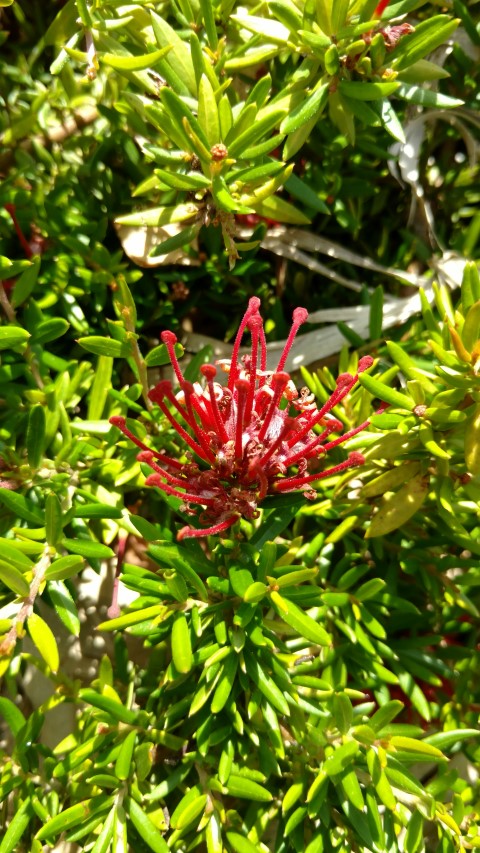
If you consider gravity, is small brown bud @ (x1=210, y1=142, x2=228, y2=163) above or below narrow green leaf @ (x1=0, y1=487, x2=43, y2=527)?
above

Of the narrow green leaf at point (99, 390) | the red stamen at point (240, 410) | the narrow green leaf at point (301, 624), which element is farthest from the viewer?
the narrow green leaf at point (99, 390)

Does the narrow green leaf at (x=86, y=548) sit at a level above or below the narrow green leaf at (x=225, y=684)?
above

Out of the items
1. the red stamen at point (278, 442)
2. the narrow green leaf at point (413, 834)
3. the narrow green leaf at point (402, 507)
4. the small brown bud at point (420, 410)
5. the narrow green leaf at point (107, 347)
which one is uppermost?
the narrow green leaf at point (107, 347)

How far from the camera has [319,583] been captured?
1064 mm

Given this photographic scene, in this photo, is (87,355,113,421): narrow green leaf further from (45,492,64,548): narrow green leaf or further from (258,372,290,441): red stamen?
(258,372,290,441): red stamen

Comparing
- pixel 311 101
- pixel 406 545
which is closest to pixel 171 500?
pixel 406 545

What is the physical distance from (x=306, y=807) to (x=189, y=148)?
2.78 ft

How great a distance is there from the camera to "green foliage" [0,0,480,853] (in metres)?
0.84

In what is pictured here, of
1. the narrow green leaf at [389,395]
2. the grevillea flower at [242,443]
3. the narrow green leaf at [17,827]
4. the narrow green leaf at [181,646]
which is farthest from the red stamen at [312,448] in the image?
the narrow green leaf at [17,827]

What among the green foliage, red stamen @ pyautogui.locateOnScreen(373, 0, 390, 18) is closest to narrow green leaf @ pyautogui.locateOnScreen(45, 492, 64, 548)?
the green foliage

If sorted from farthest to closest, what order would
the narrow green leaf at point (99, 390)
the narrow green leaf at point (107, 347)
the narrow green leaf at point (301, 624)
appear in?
1. the narrow green leaf at point (99, 390)
2. the narrow green leaf at point (107, 347)
3. the narrow green leaf at point (301, 624)

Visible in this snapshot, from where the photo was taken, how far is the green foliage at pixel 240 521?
2.77ft

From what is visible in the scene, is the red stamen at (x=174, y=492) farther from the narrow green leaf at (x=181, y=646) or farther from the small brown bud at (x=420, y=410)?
the small brown bud at (x=420, y=410)

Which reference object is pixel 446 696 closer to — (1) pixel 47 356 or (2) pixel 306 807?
(2) pixel 306 807
